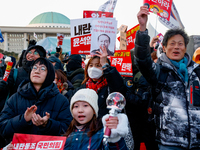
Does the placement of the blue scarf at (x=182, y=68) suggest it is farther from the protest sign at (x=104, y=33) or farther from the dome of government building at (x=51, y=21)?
the dome of government building at (x=51, y=21)

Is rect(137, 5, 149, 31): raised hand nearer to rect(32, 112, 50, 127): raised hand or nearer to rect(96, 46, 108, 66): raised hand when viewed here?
rect(96, 46, 108, 66): raised hand

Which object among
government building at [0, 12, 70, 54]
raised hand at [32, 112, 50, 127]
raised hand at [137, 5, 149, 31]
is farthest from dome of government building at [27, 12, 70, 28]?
raised hand at [32, 112, 50, 127]

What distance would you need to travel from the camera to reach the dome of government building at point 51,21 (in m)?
71.2

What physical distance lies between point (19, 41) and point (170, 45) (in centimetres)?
6820

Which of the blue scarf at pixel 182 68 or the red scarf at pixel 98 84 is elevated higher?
the blue scarf at pixel 182 68

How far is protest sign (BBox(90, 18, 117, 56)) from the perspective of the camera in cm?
295

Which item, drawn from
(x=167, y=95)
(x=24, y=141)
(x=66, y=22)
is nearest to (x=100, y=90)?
(x=167, y=95)

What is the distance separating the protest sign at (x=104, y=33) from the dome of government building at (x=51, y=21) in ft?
234

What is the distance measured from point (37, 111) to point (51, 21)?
2963 inches

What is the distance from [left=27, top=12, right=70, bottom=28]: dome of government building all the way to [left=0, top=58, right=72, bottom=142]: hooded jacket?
72283 mm

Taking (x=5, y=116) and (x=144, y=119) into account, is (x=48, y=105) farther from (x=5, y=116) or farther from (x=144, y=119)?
(x=144, y=119)

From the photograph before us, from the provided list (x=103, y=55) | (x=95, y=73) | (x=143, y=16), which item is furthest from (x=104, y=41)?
(x=143, y=16)

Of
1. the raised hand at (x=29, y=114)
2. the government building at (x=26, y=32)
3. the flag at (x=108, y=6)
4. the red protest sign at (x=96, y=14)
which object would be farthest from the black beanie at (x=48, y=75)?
the government building at (x=26, y=32)

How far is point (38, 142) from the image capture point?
1593mm
